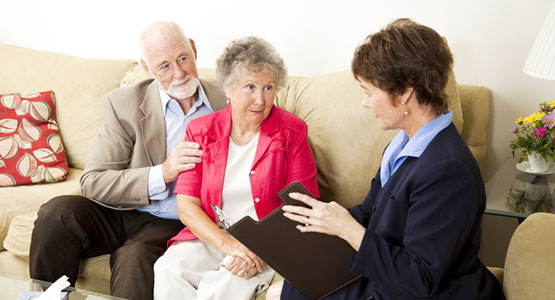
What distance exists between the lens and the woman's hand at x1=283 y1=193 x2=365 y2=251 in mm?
1263

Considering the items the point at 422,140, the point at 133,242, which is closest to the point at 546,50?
the point at 422,140

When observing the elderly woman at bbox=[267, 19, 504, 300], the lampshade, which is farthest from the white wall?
the elderly woman at bbox=[267, 19, 504, 300]

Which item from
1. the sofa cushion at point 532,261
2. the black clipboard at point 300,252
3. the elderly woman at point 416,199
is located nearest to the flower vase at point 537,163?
the sofa cushion at point 532,261

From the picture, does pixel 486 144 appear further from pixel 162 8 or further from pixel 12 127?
pixel 12 127

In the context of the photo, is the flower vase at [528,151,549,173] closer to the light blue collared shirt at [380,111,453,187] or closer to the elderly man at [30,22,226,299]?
the light blue collared shirt at [380,111,453,187]

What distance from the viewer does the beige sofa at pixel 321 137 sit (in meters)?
1.94

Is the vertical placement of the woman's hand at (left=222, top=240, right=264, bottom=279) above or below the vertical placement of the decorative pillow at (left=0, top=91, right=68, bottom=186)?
below

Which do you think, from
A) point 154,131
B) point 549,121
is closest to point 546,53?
point 549,121

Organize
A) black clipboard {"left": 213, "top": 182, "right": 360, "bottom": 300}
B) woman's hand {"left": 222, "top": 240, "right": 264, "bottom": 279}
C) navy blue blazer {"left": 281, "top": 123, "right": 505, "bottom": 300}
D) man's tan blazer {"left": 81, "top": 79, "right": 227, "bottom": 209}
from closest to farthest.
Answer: navy blue blazer {"left": 281, "top": 123, "right": 505, "bottom": 300} → black clipboard {"left": 213, "top": 182, "right": 360, "bottom": 300} → woman's hand {"left": 222, "top": 240, "right": 264, "bottom": 279} → man's tan blazer {"left": 81, "top": 79, "right": 227, "bottom": 209}

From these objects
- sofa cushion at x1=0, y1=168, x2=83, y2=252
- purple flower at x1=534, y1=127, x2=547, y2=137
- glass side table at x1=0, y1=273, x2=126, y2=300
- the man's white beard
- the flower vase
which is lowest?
sofa cushion at x1=0, y1=168, x2=83, y2=252

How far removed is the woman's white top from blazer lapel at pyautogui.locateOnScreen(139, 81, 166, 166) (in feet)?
1.26

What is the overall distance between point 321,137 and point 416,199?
85cm

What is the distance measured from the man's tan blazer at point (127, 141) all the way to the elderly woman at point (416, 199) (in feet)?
3.03

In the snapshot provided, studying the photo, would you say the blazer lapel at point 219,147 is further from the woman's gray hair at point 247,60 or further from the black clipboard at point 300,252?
the black clipboard at point 300,252
